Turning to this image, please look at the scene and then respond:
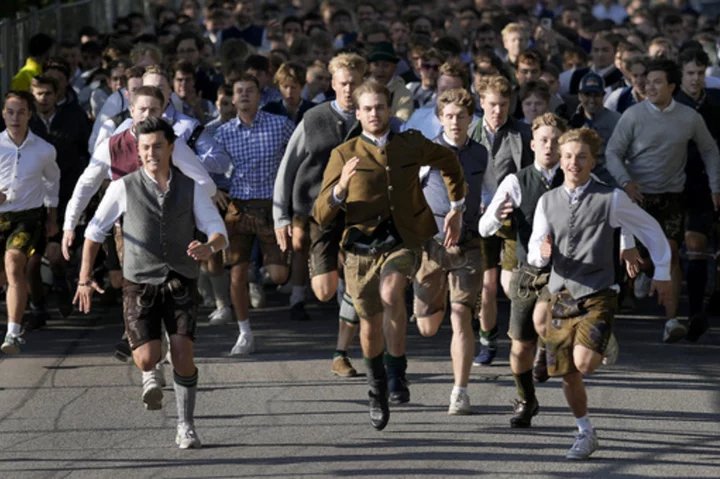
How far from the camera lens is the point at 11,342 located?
479 inches

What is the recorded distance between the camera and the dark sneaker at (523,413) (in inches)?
397

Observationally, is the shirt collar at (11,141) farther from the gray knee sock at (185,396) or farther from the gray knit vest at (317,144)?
the gray knee sock at (185,396)

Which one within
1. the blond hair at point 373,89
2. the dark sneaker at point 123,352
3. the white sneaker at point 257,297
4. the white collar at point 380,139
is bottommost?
the white sneaker at point 257,297

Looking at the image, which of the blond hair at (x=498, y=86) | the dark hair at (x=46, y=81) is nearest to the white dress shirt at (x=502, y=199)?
the blond hair at (x=498, y=86)

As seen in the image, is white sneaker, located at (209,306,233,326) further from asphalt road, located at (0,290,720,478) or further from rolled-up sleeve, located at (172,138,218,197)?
rolled-up sleeve, located at (172,138,218,197)

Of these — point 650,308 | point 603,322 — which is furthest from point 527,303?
point 650,308

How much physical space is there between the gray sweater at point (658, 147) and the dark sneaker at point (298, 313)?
280 centimetres

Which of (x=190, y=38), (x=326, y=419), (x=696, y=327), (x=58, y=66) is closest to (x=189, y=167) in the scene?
(x=326, y=419)

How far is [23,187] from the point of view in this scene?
13.1 m

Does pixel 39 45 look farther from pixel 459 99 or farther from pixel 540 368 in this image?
pixel 540 368

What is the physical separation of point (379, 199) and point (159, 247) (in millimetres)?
1309

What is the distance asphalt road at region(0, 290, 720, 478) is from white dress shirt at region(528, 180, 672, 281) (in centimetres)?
103

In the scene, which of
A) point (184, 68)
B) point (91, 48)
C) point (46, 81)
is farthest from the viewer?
point (91, 48)

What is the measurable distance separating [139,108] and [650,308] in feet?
18.3
